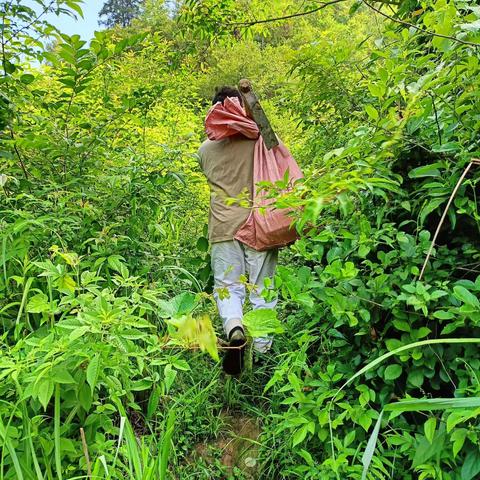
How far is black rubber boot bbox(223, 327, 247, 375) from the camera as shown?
6.72 feet

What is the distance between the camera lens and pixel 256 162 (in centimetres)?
228

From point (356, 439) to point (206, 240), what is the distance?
52.4 inches

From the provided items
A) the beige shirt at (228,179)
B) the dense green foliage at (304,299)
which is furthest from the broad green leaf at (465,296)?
the beige shirt at (228,179)

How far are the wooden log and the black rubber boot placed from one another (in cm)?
93

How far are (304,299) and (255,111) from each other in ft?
3.66

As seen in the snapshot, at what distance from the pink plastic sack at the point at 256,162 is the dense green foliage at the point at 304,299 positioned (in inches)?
11.6

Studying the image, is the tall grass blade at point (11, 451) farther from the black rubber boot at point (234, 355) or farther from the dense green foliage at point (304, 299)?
the black rubber boot at point (234, 355)

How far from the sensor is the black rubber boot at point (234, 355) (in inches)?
80.7

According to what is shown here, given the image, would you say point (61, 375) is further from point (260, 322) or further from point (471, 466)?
point (471, 466)

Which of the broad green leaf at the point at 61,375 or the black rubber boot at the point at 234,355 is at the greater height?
the broad green leaf at the point at 61,375

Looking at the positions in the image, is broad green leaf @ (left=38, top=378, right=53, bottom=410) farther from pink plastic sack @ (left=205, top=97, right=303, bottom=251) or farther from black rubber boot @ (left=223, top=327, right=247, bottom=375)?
pink plastic sack @ (left=205, top=97, right=303, bottom=251)

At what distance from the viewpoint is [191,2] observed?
275cm

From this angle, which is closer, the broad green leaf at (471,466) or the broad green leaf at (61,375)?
the broad green leaf at (471,466)

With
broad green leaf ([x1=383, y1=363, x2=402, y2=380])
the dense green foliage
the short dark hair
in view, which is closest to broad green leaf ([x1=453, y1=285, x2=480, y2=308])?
the dense green foliage
